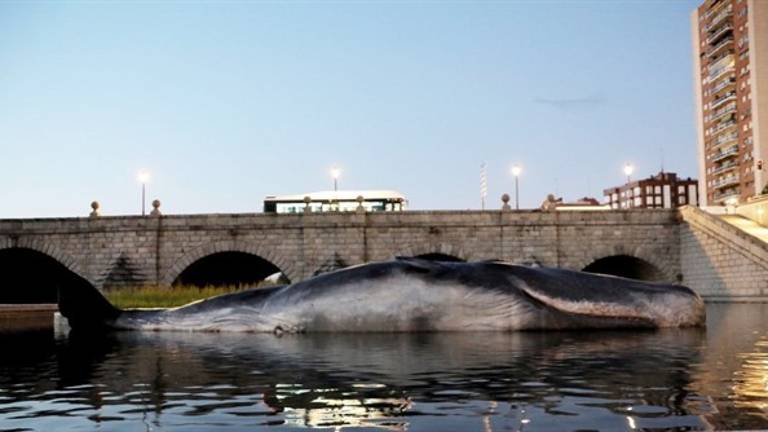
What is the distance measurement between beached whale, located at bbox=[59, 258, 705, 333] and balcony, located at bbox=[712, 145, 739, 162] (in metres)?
83.6

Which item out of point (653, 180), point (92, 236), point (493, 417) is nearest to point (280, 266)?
point (92, 236)

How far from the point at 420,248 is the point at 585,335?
31647mm

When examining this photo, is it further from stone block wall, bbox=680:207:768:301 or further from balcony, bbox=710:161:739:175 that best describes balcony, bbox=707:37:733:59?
stone block wall, bbox=680:207:768:301

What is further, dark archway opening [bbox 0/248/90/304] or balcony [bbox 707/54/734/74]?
balcony [bbox 707/54/734/74]

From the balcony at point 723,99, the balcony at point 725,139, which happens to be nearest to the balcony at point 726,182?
the balcony at point 725,139

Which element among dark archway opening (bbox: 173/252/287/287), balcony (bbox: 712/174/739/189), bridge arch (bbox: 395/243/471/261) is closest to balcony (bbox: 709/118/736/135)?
balcony (bbox: 712/174/739/189)

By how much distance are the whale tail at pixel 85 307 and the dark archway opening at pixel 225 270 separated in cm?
A: 2743

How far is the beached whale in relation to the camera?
1209cm

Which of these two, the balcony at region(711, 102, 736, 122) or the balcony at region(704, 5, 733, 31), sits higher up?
the balcony at region(704, 5, 733, 31)

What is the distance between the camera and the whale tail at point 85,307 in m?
13.6

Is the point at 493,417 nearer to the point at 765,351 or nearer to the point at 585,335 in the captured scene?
the point at 765,351

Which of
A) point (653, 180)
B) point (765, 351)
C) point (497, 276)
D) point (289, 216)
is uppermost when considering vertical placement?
point (653, 180)

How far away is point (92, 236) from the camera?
43.8m

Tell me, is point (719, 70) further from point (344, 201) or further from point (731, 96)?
point (344, 201)
